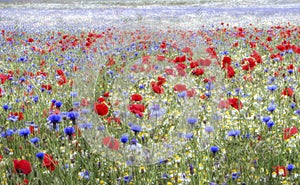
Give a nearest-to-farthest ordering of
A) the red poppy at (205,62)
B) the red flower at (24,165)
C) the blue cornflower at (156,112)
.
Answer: the red flower at (24,165) < the blue cornflower at (156,112) < the red poppy at (205,62)

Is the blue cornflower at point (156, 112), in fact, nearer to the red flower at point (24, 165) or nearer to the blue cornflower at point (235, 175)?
the blue cornflower at point (235, 175)

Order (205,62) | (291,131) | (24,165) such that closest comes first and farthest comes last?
(24,165)
(291,131)
(205,62)

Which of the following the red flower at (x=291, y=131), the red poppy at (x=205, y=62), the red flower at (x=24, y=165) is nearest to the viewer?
the red flower at (x=24, y=165)

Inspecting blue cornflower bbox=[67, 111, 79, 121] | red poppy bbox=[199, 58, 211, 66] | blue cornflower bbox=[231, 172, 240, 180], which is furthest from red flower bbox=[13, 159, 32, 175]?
red poppy bbox=[199, 58, 211, 66]

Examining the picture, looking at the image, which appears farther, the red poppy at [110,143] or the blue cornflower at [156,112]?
the blue cornflower at [156,112]

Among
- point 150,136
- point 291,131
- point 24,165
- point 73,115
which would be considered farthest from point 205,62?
point 24,165

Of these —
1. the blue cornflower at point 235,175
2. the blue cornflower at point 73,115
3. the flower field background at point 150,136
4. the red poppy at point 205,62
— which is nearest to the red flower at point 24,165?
the flower field background at point 150,136

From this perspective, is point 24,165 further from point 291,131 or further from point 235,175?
point 291,131

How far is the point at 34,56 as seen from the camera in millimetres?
8125

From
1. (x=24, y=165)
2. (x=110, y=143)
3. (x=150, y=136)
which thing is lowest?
(x=150, y=136)

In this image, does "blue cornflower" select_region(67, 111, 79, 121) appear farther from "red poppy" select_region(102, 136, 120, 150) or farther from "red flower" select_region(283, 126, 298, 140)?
"red flower" select_region(283, 126, 298, 140)

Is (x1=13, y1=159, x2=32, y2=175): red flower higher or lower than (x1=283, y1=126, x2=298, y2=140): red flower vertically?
higher

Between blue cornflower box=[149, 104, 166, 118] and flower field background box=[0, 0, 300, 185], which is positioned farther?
blue cornflower box=[149, 104, 166, 118]

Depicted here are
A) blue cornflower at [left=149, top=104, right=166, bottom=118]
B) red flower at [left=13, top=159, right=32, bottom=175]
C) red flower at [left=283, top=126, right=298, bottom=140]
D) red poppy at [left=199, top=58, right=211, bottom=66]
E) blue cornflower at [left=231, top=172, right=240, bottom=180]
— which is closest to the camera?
red flower at [left=13, top=159, right=32, bottom=175]
